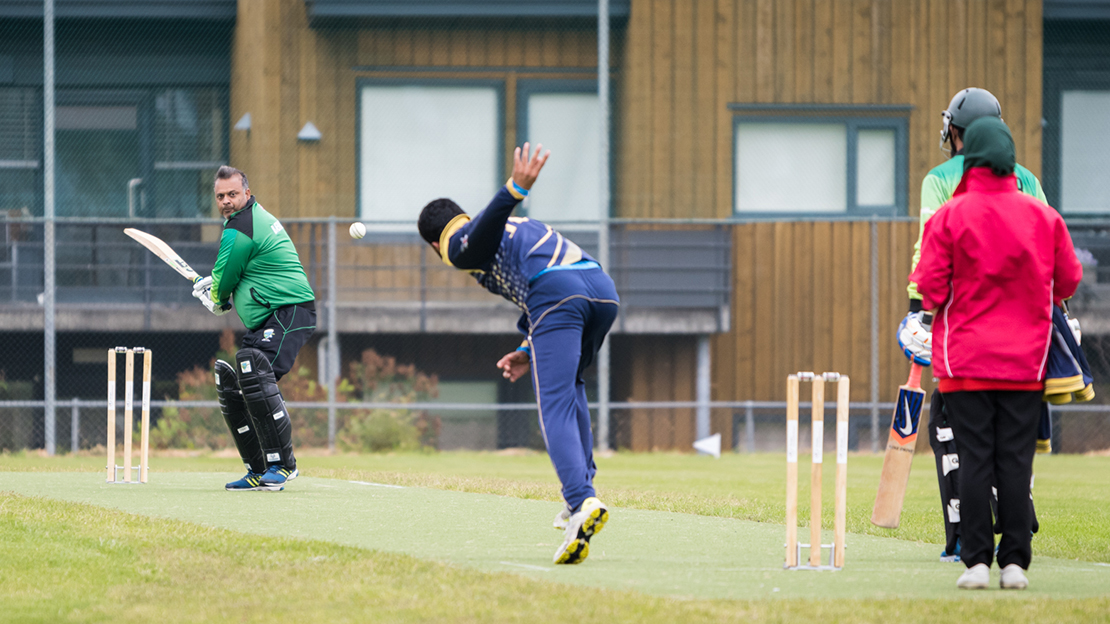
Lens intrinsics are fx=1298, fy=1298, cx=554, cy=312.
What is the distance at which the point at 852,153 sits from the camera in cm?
1667

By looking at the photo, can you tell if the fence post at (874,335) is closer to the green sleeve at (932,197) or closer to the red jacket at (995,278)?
the green sleeve at (932,197)

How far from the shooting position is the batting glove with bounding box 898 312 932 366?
533 cm

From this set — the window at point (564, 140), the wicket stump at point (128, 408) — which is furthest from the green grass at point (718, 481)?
the window at point (564, 140)

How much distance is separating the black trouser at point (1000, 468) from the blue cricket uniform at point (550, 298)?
4.69ft

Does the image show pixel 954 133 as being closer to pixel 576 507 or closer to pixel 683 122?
pixel 576 507

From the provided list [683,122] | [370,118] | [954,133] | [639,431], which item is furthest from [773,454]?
[954,133]

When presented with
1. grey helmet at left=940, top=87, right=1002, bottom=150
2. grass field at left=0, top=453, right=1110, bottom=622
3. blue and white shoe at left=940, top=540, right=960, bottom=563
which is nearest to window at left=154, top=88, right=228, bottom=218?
grass field at left=0, top=453, right=1110, bottom=622

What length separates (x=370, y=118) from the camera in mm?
16469

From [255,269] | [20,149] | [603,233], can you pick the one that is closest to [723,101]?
[603,233]

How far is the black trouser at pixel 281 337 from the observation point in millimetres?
7867

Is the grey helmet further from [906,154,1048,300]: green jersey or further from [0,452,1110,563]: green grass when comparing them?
[0,452,1110,563]: green grass

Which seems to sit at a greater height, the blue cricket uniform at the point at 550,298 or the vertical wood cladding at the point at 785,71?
the vertical wood cladding at the point at 785,71

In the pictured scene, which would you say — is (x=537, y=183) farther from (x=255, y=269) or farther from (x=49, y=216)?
(x=255, y=269)

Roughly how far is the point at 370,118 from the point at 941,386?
12.5m
